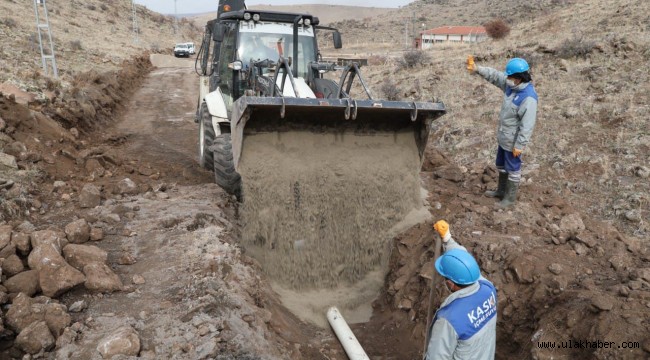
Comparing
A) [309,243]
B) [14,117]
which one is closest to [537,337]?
[309,243]

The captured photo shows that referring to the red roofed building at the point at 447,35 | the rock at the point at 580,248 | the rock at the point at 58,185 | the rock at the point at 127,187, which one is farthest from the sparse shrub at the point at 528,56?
the red roofed building at the point at 447,35

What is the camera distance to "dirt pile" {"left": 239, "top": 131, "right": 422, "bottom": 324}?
227 inches

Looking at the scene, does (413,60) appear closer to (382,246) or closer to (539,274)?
(382,246)

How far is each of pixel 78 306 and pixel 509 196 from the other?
5185mm

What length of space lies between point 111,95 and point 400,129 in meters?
10.4

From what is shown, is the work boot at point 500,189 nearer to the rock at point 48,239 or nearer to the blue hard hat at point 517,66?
the blue hard hat at point 517,66

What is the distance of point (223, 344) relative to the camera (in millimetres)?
3674

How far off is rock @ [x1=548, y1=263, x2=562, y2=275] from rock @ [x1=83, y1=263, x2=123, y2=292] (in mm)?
4244

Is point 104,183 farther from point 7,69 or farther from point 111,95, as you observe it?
point 111,95

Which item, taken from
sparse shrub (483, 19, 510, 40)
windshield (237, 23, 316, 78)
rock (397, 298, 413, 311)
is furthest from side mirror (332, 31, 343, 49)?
sparse shrub (483, 19, 510, 40)

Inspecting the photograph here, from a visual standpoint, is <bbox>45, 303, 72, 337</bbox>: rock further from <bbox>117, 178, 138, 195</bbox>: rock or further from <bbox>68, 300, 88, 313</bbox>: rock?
<bbox>117, 178, 138, 195</bbox>: rock

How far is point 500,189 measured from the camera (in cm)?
661

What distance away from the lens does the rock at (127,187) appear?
662 cm

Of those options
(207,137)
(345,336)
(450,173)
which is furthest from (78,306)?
(450,173)
